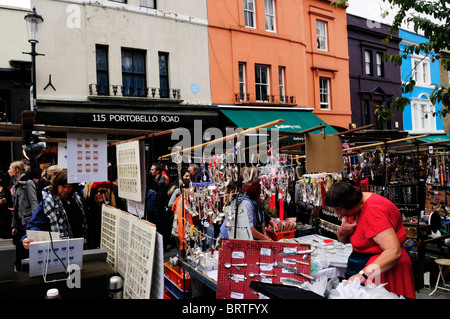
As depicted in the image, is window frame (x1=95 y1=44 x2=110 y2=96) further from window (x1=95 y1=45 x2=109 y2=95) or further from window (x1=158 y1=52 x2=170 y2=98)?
window (x1=158 y1=52 x2=170 y2=98)

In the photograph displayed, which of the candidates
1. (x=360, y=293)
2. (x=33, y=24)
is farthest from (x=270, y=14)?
(x=360, y=293)

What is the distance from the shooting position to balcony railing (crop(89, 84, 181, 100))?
10.2 metres

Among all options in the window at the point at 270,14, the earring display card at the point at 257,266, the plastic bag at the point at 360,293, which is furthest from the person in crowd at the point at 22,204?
the window at the point at 270,14

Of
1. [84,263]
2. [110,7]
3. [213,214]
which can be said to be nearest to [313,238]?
[213,214]

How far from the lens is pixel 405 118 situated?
19.1 m

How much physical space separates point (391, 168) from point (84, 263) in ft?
23.0

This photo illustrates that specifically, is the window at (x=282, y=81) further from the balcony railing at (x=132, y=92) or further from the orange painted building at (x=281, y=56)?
the balcony railing at (x=132, y=92)

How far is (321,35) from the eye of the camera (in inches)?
619

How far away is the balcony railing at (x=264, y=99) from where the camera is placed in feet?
41.9

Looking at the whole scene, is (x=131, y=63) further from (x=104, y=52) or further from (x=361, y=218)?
(x=361, y=218)

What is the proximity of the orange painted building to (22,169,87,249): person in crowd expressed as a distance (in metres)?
9.04

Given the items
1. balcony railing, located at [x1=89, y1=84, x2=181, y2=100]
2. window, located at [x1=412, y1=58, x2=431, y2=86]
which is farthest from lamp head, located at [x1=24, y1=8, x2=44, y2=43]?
window, located at [x1=412, y1=58, x2=431, y2=86]

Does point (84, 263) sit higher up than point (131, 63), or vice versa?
point (131, 63)

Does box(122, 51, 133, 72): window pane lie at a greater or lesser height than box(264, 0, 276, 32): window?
lesser
